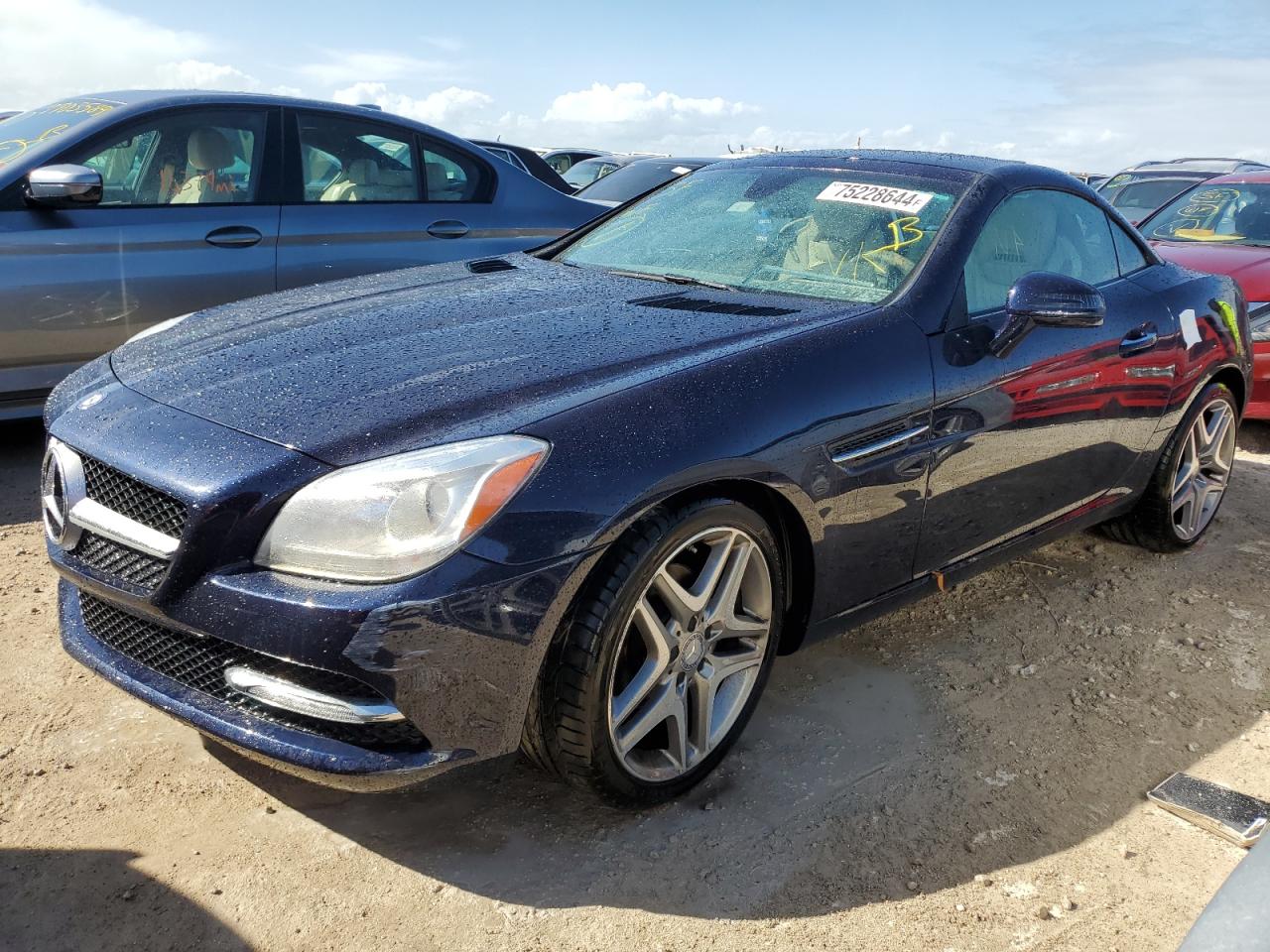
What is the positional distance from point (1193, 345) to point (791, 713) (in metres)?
2.12

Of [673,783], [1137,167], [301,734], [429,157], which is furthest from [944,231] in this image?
[1137,167]

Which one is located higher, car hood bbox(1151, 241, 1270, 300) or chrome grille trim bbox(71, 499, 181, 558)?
car hood bbox(1151, 241, 1270, 300)

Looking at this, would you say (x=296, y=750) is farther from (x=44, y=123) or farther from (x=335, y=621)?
(x=44, y=123)

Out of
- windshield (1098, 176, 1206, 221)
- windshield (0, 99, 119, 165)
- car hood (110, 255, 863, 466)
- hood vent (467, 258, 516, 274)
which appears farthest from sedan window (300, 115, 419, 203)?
windshield (1098, 176, 1206, 221)

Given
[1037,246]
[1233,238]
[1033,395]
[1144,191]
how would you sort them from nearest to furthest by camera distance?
[1033,395]
[1037,246]
[1233,238]
[1144,191]

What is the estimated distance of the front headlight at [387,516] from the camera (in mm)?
1994

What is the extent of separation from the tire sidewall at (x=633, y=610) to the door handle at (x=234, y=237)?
10.6 feet

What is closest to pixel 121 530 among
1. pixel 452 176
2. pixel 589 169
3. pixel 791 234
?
pixel 791 234

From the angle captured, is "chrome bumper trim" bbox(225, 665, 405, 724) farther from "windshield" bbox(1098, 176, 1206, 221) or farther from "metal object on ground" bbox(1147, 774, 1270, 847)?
"windshield" bbox(1098, 176, 1206, 221)

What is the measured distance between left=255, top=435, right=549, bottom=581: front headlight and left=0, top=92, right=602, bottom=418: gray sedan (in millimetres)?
2945

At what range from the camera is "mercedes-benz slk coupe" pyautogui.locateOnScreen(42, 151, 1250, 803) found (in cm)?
203

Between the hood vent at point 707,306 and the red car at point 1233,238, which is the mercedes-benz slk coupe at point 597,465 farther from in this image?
the red car at point 1233,238

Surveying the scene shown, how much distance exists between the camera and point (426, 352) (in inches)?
99.5

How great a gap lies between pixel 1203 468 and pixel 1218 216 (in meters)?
3.33
